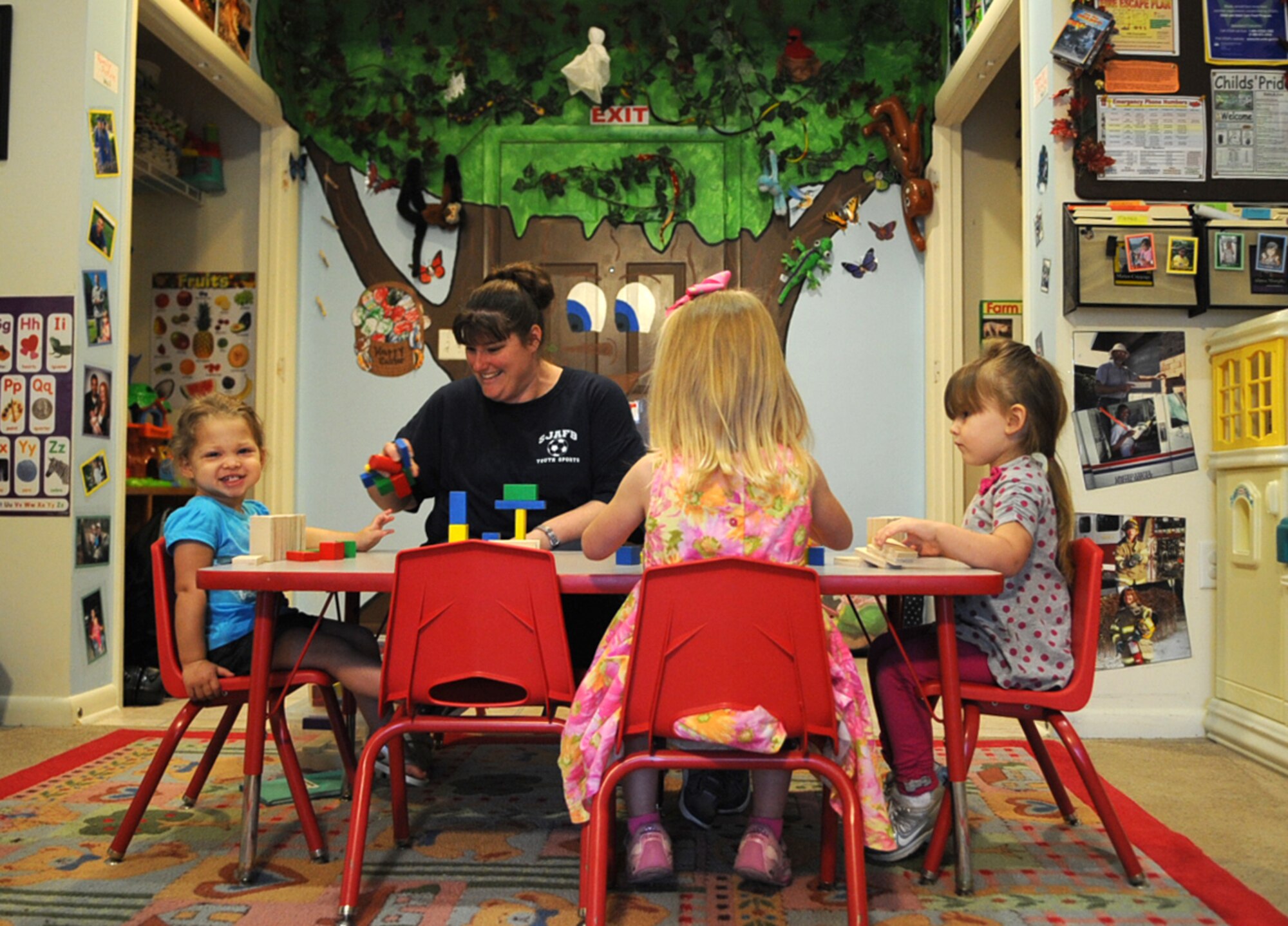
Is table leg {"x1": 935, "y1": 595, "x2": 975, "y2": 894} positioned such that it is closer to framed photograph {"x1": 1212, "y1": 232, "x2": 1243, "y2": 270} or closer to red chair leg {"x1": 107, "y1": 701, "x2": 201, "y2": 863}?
red chair leg {"x1": 107, "y1": 701, "x2": 201, "y2": 863}

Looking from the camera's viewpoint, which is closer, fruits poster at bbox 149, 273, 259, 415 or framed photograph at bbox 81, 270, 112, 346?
framed photograph at bbox 81, 270, 112, 346

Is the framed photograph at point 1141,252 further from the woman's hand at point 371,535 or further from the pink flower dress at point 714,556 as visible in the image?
the woman's hand at point 371,535

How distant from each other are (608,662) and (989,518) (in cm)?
88

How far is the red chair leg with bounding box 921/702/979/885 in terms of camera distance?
1877 mm

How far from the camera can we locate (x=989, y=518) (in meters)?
2.10

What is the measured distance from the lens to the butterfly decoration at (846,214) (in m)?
4.80

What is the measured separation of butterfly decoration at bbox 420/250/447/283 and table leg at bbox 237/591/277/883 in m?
3.21

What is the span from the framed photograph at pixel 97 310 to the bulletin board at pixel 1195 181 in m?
3.09

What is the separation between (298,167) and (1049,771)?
13.6ft

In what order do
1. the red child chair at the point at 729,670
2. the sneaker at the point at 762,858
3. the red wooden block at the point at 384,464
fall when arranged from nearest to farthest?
the red child chair at the point at 729,670 < the sneaker at the point at 762,858 < the red wooden block at the point at 384,464

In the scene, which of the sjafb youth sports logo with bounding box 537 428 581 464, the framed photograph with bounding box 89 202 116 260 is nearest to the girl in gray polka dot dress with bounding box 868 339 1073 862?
the sjafb youth sports logo with bounding box 537 428 581 464

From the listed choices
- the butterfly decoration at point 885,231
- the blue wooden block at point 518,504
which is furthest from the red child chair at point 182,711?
the butterfly decoration at point 885,231

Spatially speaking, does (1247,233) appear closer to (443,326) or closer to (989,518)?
(989,518)

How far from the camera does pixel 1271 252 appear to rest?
310 cm
